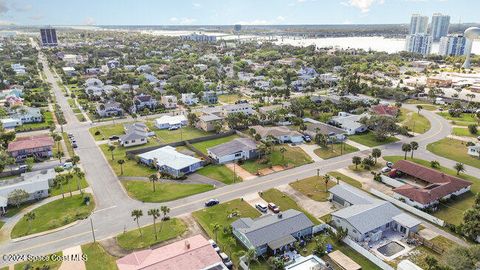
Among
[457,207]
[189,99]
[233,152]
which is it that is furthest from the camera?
[189,99]

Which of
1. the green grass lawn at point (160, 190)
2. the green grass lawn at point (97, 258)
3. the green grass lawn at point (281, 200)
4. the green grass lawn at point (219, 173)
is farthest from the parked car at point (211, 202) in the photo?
the green grass lawn at point (97, 258)

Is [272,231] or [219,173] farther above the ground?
[272,231]

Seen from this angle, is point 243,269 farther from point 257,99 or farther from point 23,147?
point 257,99

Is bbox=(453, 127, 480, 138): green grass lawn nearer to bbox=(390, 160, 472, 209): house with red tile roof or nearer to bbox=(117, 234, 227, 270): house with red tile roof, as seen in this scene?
bbox=(390, 160, 472, 209): house with red tile roof

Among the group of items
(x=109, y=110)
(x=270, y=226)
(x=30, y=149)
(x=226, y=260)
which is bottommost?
(x=226, y=260)

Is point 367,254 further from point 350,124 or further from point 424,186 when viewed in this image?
point 350,124

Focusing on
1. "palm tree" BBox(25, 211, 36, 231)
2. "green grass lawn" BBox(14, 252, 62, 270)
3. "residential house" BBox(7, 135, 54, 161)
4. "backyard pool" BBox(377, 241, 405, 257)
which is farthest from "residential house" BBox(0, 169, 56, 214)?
"backyard pool" BBox(377, 241, 405, 257)

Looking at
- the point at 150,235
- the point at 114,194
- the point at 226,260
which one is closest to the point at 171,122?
the point at 114,194

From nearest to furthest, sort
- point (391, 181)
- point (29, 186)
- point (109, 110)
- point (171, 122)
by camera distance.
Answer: point (29, 186) → point (391, 181) → point (171, 122) → point (109, 110)

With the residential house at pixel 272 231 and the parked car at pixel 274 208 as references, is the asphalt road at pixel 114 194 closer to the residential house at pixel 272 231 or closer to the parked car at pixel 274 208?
the parked car at pixel 274 208
